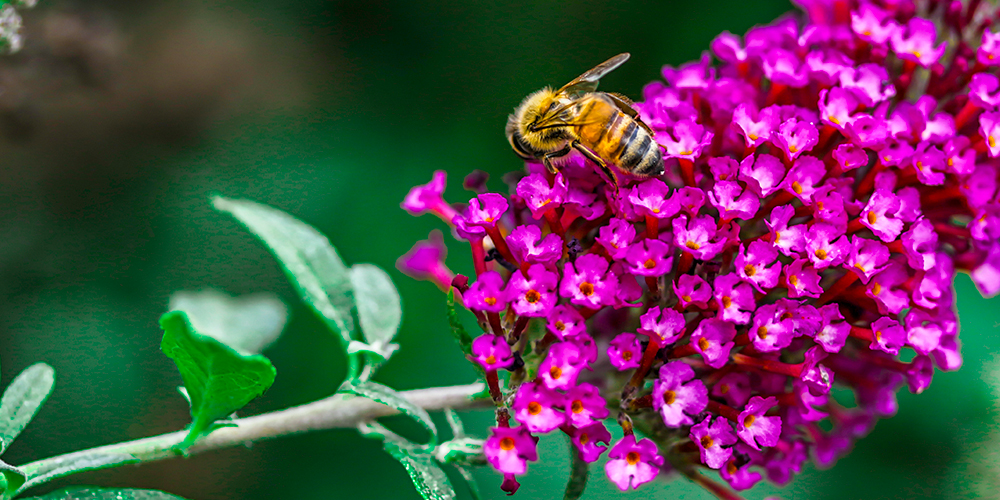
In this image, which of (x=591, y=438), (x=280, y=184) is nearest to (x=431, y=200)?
(x=591, y=438)

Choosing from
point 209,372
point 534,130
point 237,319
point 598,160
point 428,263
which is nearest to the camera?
point 209,372

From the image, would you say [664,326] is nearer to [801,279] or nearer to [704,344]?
[704,344]

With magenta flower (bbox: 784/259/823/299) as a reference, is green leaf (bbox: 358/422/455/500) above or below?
below

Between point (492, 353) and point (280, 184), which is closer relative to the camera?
point (492, 353)

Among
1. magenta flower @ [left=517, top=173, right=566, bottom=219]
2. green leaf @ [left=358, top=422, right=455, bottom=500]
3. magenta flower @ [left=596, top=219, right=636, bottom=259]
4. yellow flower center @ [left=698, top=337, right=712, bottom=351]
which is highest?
magenta flower @ [left=517, top=173, right=566, bottom=219]

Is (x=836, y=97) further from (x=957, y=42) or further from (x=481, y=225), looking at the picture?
(x=481, y=225)

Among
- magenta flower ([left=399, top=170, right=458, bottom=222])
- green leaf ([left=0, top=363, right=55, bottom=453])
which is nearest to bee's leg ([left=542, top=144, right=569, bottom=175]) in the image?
magenta flower ([left=399, top=170, right=458, bottom=222])

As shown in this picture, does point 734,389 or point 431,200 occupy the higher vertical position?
point 431,200

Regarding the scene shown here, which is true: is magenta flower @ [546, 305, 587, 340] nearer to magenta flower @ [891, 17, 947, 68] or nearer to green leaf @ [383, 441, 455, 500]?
green leaf @ [383, 441, 455, 500]
